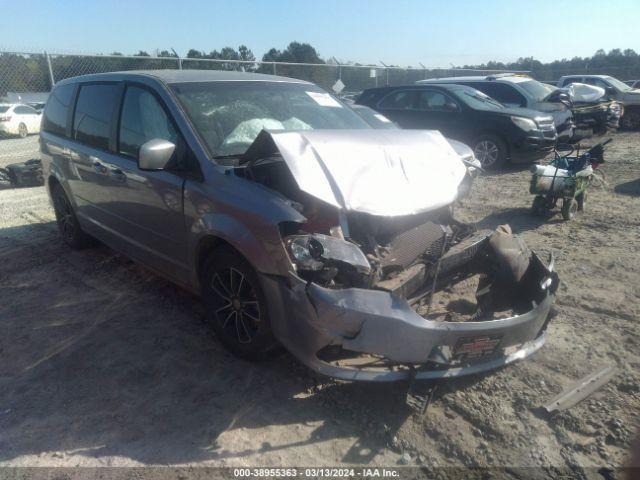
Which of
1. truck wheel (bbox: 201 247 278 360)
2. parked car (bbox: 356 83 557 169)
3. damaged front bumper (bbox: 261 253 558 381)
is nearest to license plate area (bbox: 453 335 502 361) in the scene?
damaged front bumper (bbox: 261 253 558 381)

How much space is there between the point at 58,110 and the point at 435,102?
7538 millimetres

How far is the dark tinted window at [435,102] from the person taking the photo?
1004 centimetres

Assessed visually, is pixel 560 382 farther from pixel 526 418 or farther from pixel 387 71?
pixel 387 71

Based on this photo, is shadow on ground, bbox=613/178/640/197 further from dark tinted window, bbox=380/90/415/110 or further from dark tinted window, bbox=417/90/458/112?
dark tinted window, bbox=380/90/415/110

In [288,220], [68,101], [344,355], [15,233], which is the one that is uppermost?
[68,101]

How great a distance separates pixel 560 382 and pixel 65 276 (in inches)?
180

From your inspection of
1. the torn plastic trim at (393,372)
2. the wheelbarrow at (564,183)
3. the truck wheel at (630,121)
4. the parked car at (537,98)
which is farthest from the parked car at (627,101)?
the torn plastic trim at (393,372)

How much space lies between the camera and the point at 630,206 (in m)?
6.82

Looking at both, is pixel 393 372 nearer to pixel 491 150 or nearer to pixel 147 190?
pixel 147 190

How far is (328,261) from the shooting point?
261cm

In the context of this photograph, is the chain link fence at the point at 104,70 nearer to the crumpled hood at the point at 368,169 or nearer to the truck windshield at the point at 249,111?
the truck windshield at the point at 249,111

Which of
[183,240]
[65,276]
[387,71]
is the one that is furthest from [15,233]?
[387,71]

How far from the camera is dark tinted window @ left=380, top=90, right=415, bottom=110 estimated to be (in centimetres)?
1061

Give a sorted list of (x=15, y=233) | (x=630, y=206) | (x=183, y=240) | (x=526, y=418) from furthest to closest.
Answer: (x=630, y=206)
(x=15, y=233)
(x=183, y=240)
(x=526, y=418)
